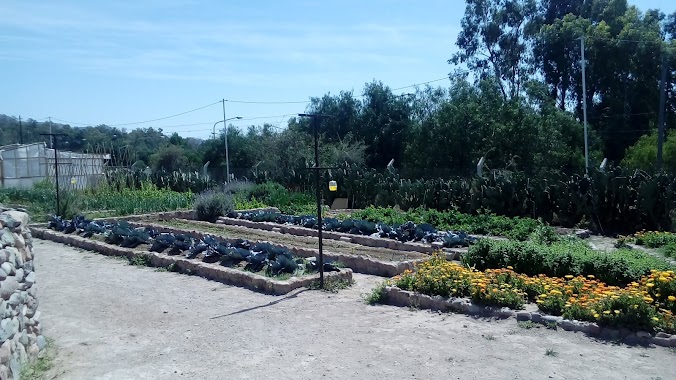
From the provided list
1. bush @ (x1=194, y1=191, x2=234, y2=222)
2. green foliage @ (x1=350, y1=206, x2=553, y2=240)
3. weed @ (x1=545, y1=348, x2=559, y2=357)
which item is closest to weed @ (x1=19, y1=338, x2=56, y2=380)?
weed @ (x1=545, y1=348, x2=559, y2=357)

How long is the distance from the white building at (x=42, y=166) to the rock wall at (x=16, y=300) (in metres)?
18.7

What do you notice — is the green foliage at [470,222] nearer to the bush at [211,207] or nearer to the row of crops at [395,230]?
the row of crops at [395,230]

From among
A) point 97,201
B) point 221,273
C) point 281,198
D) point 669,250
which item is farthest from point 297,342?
point 97,201

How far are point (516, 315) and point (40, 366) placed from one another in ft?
16.9

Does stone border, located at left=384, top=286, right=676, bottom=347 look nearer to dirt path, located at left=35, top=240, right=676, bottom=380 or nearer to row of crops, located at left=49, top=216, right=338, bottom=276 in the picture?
dirt path, located at left=35, top=240, right=676, bottom=380

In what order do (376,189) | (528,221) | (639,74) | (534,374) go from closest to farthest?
(534,374) < (528,221) < (376,189) < (639,74)

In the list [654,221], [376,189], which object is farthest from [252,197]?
[654,221]

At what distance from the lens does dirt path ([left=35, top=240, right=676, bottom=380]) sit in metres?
5.48

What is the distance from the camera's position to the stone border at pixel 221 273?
348 inches

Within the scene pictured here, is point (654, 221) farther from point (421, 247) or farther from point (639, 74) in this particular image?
point (639, 74)

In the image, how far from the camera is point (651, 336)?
5.95m

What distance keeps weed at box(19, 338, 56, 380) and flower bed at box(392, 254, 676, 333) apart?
14.5 ft

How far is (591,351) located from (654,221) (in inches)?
391

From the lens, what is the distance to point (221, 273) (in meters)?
9.80
